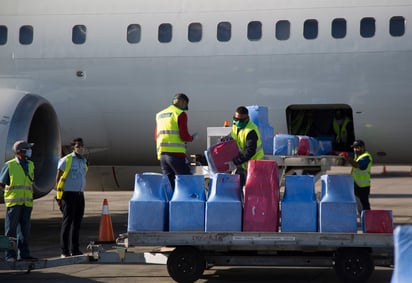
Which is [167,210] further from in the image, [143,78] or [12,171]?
[143,78]

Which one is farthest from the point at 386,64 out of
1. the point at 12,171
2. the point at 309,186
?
the point at 12,171

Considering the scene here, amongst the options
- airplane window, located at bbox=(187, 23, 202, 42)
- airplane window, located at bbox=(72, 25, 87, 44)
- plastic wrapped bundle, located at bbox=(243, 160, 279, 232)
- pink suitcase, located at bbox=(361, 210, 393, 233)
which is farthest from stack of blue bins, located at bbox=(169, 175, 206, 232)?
airplane window, located at bbox=(72, 25, 87, 44)

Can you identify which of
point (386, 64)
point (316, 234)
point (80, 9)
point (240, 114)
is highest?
point (80, 9)

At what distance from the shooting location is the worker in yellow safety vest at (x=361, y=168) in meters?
14.0

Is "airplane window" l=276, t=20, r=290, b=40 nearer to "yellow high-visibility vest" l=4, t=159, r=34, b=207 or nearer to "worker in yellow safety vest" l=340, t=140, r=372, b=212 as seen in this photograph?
"worker in yellow safety vest" l=340, t=140, r=372, b=212

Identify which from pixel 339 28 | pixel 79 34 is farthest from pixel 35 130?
pixel 339 28

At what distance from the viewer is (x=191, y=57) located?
14758 millimetres

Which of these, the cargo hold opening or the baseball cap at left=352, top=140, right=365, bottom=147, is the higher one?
the cargo hold opening

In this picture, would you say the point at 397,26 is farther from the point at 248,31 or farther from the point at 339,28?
the point at 248,31

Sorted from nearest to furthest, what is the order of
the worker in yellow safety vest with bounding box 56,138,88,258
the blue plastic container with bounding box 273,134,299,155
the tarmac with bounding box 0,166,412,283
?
the tarmac with bounding box 0,166,412,283, the worker in yellow safety vest with bounding box 56,138,88,258, the blue plastic container with bounding box 273,134,299,155

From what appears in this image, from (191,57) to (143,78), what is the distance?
82 cm

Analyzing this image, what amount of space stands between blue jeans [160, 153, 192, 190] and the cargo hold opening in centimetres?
341

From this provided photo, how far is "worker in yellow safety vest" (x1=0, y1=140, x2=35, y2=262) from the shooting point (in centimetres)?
1139

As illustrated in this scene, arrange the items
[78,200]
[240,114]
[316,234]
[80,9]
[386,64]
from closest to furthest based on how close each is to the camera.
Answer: [316,234], [240,114], [78,200], [386,64], [80,9]
